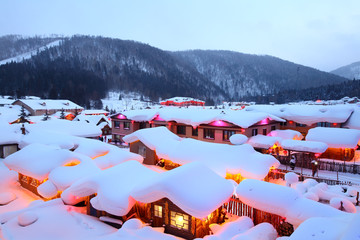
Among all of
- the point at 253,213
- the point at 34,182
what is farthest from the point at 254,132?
the point at 34,182

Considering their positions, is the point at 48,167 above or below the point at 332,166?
above

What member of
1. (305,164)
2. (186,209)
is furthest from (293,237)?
(305,164)

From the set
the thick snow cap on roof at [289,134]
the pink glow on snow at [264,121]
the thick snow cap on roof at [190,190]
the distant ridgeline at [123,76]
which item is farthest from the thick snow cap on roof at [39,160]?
the distant ridgeline at [123,76]

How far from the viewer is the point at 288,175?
1554 centimetres

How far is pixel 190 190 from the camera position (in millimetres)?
10336

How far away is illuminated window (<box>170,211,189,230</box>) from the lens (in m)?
10.9

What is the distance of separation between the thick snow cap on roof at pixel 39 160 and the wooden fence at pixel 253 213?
38.9 ft

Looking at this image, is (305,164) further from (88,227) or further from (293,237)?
(88,227)

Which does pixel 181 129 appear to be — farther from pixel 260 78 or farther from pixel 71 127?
pixel 260 78

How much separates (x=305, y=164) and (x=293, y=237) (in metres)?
16.1

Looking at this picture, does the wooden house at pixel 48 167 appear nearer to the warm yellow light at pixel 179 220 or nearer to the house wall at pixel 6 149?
the house wall at pixel 6 149

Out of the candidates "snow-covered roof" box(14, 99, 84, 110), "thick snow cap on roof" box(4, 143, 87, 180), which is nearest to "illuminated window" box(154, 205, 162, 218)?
"thick snow cap on roof" box(4, 143, 87, 180)

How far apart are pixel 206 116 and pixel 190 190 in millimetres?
18059

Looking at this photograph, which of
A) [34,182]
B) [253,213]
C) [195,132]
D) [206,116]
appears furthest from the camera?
[195,132]
